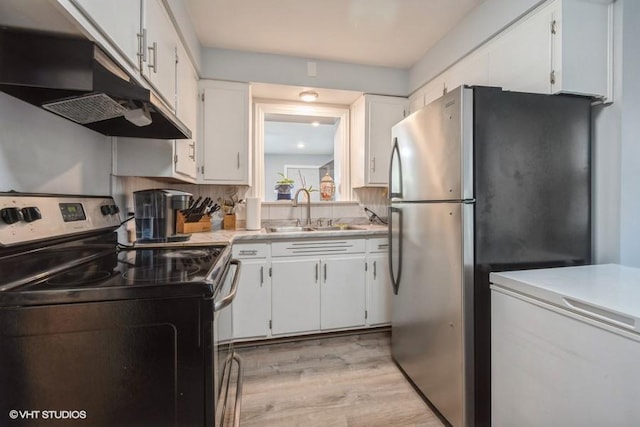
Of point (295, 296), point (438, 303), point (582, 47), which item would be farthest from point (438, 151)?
point (295, 296)

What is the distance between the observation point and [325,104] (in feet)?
9.95

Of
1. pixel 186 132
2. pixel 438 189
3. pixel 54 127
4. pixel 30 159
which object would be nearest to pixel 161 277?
pixel 30 159

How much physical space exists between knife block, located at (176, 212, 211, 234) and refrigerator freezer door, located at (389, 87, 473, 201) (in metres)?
1.58

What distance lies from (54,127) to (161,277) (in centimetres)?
85

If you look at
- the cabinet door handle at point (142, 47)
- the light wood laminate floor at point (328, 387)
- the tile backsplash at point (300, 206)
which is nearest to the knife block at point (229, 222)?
the tile backsplash at point (300, 206)

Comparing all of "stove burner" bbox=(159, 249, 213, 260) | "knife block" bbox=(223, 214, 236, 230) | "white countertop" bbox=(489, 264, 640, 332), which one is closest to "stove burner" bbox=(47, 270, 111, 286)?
"stove burner" bbox=(159, 249, 213, 260)

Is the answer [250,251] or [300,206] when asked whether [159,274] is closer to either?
[250,251]

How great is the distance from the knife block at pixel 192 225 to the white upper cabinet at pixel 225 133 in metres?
0.33

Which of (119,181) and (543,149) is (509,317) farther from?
(119,181)

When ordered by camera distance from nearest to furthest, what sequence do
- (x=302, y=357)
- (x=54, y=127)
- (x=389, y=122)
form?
(x=54, y=127)
(x=302, y=357)
(x=389, y=122)

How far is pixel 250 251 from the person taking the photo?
2.20 m

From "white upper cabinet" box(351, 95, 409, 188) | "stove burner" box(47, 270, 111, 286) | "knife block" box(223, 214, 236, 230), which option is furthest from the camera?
"white upper cabinet" box(351, 95, 409, 188)

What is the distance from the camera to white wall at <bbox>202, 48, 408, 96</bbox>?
245cm

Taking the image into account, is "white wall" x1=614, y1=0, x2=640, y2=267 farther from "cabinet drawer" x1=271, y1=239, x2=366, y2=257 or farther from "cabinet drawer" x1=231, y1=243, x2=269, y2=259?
"cabinet drawer" x1=231, y1=243, x2=269, y2=259
